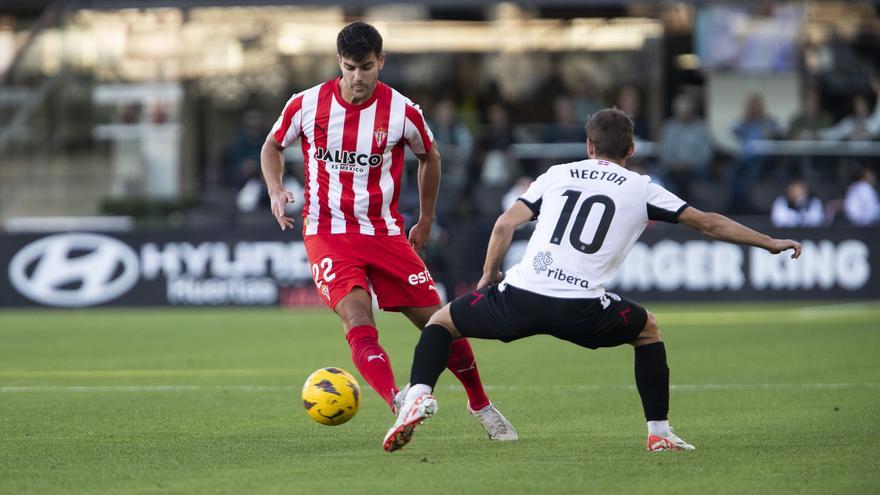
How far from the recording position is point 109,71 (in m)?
25.7

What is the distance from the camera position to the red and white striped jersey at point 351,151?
780 cm

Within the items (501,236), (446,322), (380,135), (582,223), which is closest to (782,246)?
(582,223)

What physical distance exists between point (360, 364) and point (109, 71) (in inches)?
766

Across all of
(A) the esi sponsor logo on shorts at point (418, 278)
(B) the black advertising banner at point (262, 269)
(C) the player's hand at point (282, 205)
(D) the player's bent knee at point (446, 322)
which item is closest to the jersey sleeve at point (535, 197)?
(D) the player's bent knee at point (446, 322)

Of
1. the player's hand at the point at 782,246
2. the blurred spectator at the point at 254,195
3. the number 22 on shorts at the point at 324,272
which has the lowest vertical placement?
the blurred spectator at the point at 254,195

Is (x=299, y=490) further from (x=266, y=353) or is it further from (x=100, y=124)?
(x=100, y=124)

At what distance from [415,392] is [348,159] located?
1522 mm

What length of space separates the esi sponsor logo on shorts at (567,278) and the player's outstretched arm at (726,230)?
0.55 m

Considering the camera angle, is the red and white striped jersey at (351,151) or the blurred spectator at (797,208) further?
the blurred spectator at (797,208)

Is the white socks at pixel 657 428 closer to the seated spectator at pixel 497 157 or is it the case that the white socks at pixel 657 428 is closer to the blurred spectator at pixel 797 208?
the blurred spectator at pixel 797 208

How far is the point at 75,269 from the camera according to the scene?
20328 mm

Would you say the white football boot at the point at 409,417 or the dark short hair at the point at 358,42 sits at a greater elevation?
the dark short hair at the point at 358,42

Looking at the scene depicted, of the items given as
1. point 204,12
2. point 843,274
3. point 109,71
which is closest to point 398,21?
point 204,12

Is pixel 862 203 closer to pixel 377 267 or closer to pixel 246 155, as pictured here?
Answer: pixel 246 155
